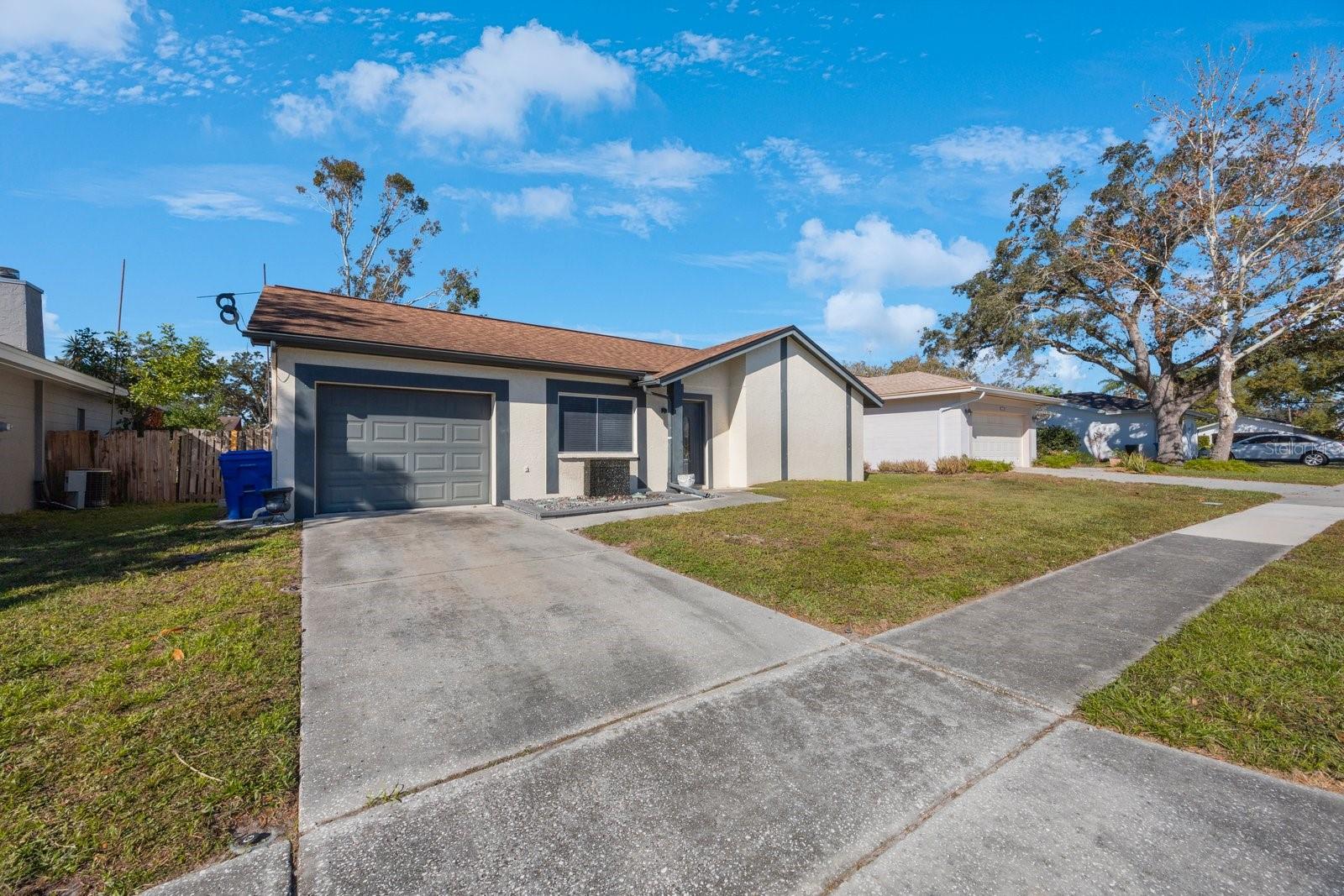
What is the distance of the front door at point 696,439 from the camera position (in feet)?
44.0

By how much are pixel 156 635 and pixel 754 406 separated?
11.6 m

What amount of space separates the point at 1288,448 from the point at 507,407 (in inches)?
1453

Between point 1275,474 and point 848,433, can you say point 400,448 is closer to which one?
point 848,433

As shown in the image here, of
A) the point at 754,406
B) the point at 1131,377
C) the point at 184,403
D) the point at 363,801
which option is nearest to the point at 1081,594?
the point at 363,801

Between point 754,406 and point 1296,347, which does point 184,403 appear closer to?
point 754,406

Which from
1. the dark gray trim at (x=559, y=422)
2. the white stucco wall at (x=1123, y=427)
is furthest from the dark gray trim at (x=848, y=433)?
the white stucco wall at (x=1123, y=427)

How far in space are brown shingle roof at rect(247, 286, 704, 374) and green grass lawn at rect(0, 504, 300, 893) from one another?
4.91m

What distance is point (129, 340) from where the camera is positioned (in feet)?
48.3

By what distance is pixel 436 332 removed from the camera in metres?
11.1

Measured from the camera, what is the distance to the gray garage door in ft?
30.4

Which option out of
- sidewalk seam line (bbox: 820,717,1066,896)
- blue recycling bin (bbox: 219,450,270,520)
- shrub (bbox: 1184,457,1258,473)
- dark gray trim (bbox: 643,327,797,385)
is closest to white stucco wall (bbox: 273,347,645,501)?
blue recycling bin (bbox: 219,450,270,520)

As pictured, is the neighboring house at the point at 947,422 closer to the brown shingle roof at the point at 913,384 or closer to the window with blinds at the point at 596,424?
the brown shingle roof at the point at 913,384

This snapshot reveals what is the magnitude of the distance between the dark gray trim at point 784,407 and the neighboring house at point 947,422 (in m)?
6.14

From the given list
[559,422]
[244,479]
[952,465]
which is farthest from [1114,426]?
[244,479]
